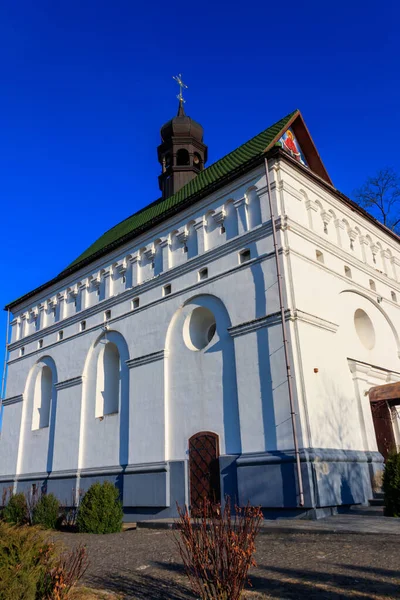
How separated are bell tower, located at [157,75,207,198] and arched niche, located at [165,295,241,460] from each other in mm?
10243

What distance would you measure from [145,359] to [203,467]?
458 centimetres

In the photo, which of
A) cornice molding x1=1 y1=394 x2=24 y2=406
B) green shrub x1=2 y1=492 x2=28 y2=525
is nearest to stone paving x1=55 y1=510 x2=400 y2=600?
green shrub x1=2 y1=492 x2=28 y2=525

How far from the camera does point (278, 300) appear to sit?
13898 mm

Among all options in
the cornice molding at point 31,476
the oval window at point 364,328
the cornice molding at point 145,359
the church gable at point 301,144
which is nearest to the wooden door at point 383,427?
the oval window at point 364,328

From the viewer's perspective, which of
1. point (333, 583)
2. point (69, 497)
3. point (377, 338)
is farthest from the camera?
point (69, 497)

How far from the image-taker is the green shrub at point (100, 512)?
547 inches

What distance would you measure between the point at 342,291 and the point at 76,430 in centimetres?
1155

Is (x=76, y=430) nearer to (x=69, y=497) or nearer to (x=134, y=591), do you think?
(x=69, y=497)

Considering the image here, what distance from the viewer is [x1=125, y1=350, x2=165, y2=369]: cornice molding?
1705cm

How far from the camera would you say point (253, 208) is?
15820 millimetres

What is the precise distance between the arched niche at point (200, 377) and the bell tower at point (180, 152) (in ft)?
33.6

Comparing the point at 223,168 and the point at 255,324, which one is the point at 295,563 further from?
the point at 223,168

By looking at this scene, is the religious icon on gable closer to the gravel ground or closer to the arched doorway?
the arched doorway

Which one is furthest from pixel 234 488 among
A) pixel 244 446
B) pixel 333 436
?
pixel 333 436
